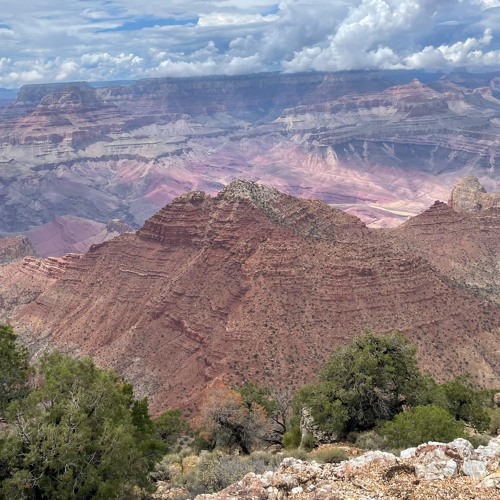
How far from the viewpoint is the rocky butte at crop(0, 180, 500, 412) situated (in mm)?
62031

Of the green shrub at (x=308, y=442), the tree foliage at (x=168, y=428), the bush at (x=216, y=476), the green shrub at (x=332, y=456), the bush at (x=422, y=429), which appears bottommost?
the tree foliage at (x=168, y=428)

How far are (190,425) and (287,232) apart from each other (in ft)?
102

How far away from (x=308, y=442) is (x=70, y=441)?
18114 mm

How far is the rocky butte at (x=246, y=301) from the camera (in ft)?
204

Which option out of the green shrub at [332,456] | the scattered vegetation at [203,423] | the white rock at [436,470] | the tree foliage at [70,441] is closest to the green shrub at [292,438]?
the scattered vegetation at [203,423]

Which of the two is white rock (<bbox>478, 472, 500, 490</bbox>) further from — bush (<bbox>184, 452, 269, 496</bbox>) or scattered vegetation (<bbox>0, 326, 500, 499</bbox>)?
bush (<bbox>184, 452, 269, 496</bbox>)

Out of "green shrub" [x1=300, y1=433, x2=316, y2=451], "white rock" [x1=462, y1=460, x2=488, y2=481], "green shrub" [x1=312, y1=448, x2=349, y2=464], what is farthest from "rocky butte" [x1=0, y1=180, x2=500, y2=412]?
"white rock" [x1=462, y1=460, x2=488, y2=481]

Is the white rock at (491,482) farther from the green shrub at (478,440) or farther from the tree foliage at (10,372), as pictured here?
the tree foliage at (10,372)

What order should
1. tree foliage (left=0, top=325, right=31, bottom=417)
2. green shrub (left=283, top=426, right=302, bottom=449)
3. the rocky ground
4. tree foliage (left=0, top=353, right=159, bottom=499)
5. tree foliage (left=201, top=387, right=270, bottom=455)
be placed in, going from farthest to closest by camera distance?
tree foliage (left=201, top=387, right=270, bottom=455) < green shrub (left=283, top=426, right=302, bottom=449) < tree foliage (left=0, top=325, right=31, bottom=417) < tree foliage (left=0, top=353, right=159, bottom=499) < the rocky ground

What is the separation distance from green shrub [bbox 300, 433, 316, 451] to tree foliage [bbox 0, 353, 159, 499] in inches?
500

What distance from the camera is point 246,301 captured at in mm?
67375

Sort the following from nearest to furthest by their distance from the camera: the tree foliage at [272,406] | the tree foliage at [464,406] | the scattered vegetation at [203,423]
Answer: the scattered vegetation at [203,423] → the tree foliage at [464,406] → the tree foliage at [272,406]

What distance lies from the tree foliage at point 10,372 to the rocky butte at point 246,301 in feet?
110

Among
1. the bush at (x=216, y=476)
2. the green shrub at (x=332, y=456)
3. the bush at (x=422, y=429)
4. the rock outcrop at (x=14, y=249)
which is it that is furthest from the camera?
the rock outcrop at (x=14, y=249)
